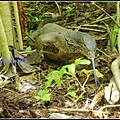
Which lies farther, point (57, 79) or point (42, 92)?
point (57, 79)

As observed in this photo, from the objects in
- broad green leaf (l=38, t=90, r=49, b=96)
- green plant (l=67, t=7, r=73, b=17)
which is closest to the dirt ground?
broad green leaf (l=38, t=90, r=49, b=96)

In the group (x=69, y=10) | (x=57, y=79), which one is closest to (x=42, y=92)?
(x=57, y=79)

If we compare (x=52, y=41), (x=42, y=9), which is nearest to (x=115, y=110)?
(x=52, y=41)

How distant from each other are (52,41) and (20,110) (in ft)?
4.01

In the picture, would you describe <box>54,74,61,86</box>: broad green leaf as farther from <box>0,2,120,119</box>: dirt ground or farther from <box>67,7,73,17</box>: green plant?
<box>67,7,73,17</box>: green plant

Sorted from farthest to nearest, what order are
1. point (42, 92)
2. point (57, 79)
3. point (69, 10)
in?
point (69, 10), point (57, 79), point (42, 92)

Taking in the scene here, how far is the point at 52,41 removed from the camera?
10.6 ft

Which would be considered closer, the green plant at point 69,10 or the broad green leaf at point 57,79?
the broad green leaf at point 57,79

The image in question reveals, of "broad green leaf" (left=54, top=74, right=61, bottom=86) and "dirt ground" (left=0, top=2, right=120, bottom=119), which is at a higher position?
"broad green leaf" (left=54, top=74, right=61, bottom=86)

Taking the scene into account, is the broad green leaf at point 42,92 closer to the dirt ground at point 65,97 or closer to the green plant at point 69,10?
the dirt ground at point 65,97

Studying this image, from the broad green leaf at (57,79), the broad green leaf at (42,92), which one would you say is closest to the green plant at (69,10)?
the broad green leaf at (57,79)

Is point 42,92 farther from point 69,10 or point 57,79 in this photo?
point 69,10

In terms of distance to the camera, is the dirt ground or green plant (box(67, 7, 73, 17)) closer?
the dirt ground

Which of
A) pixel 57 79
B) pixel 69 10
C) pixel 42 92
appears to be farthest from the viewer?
pixel 69 10
